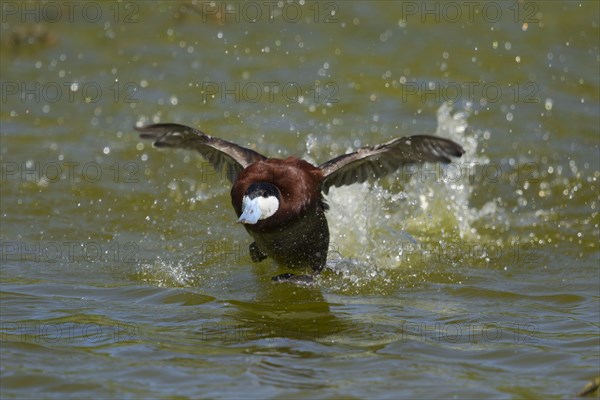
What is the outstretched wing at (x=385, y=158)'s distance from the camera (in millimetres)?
7008

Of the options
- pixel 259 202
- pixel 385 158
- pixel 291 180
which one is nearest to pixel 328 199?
pixel 385 158

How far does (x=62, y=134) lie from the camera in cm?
1094

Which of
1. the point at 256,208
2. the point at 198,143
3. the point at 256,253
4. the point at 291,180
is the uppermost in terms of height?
the point at 198,143

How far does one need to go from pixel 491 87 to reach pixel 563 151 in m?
1.74

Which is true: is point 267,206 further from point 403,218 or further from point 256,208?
point 403,218

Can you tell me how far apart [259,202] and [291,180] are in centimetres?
41

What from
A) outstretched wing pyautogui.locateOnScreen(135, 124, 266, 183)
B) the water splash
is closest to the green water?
the water splash

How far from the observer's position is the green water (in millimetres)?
5863

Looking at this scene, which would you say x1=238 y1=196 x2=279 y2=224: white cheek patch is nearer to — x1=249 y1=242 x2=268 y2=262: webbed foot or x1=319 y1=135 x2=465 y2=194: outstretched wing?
x1=319 y1=135 x2=465 y2=194: outstretched wing

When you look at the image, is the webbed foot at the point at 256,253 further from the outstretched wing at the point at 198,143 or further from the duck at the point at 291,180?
the outstretched wing at the point at 198,143

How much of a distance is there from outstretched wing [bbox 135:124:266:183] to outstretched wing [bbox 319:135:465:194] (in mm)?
530

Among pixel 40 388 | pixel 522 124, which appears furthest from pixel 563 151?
pixel 40 388

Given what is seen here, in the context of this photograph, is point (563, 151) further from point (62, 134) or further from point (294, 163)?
point (62, 134)

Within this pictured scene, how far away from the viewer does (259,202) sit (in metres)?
6.37
